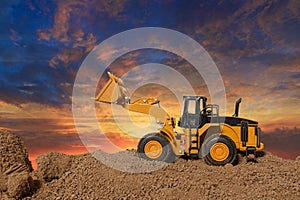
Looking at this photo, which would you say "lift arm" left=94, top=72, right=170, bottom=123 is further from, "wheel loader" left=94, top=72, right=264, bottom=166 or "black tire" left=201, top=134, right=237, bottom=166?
"black tire" left=201, top=134, right=237, bottom=166

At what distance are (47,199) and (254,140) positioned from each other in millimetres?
6487

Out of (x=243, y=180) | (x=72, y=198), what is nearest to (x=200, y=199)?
(x=243, y=180)

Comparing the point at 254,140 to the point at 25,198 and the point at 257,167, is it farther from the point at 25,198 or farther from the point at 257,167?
the point at 25,198

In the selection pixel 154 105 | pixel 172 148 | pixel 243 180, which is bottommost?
Result: pixel 243 180

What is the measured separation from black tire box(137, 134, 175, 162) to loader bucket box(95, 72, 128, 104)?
1682 millimetres

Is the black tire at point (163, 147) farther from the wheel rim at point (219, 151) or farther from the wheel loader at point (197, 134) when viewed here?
the wheel rim at point (219, 151)

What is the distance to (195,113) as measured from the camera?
1120cm

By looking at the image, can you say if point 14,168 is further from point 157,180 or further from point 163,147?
point 163,147

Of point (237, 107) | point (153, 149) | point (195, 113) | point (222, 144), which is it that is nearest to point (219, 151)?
point (222, 144)

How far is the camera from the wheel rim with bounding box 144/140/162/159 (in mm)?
10812

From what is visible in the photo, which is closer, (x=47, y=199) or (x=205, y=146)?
(x=47, y=199)

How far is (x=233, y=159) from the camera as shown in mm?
10734

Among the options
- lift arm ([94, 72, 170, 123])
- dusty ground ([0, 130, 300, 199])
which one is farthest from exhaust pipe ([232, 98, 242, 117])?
lift arm ([94, 72, 170, 123])

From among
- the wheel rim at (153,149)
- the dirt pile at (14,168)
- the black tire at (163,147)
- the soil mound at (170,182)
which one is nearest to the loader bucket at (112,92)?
the black tire at (163,147)
